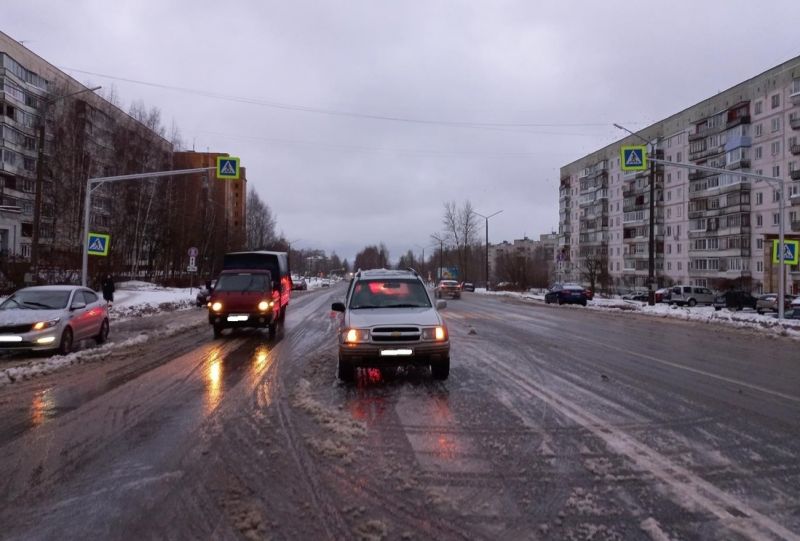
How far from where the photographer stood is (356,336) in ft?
27.3

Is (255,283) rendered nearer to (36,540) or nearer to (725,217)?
(36,540)

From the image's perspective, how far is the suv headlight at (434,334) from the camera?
8406mm

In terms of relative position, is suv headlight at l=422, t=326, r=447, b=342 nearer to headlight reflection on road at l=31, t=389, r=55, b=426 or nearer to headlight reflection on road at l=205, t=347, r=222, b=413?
headlight reflection on road at l=205, t=347, r=222, b=413

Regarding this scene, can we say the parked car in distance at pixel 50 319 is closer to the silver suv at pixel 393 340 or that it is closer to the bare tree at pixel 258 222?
the silver suv at pixel 393 340

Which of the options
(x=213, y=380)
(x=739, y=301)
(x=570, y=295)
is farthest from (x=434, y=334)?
(x=739, y=301)

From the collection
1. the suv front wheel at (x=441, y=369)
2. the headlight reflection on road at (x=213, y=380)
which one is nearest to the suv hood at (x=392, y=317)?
the suv front wheel at (x=441, y=369)

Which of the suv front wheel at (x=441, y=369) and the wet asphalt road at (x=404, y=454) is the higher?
the suv front wheel at (x=441, y=369)

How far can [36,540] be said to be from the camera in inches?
140

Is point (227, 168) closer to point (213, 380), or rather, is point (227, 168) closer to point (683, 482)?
point (213, 380)

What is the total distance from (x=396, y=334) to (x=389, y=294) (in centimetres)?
155

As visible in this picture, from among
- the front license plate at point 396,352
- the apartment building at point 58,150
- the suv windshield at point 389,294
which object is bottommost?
the front license plate at point 396,352

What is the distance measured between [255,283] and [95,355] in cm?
512

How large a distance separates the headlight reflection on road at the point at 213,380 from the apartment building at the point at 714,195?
38413 millimetres

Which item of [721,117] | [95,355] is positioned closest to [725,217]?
[721,117]
